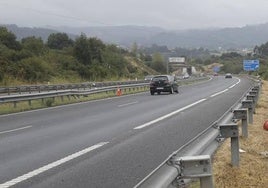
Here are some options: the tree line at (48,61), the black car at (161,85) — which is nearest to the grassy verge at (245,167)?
the black car at (161,85)

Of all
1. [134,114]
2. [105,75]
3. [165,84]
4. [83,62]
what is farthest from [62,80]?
[134,114]

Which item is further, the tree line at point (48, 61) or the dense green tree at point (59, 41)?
the dense green tree at point (59, 41)

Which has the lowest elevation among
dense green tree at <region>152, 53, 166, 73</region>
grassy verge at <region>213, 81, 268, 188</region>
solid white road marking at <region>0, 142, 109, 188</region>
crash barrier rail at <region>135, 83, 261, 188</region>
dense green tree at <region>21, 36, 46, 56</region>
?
dense green tree at <region>152, 53, 166, 73</region>

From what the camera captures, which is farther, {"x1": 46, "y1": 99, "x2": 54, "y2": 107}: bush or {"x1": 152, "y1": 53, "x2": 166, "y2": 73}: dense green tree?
{"x1": 152, "y1": 53, "x2": 166, "y2": 73}: dense green tree

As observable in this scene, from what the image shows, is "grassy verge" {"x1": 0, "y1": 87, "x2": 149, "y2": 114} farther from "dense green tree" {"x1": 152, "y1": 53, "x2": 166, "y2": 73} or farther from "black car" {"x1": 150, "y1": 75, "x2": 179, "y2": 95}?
"dense green tree" {"x1": 152, "y1": 53, "x2": 166, "y2": 73}

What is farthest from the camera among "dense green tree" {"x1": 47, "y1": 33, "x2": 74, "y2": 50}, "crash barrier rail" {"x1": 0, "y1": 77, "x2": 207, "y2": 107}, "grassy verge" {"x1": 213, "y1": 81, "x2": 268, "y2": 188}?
"dense green tree" {"x1": 47, "y1": 33, "x2": 74, "y2": 50}

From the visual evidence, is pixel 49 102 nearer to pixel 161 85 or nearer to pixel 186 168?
pixel 161 85

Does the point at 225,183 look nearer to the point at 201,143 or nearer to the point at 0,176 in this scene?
the point at 201,143

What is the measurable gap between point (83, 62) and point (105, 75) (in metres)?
8.38

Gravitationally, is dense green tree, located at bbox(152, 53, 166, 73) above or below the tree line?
below

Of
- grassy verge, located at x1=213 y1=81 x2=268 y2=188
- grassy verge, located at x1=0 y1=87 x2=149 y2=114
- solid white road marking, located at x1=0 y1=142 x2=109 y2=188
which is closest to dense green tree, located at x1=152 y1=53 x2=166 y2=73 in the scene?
grassy verge, located at x1=0 y1=87 x2=149 y2=114

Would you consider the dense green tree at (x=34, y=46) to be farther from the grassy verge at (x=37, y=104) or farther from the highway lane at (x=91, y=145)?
the highway lane at (x=91, y=145)

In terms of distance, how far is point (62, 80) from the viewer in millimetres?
64188

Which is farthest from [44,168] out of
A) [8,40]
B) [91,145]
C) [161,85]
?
[8,40]
